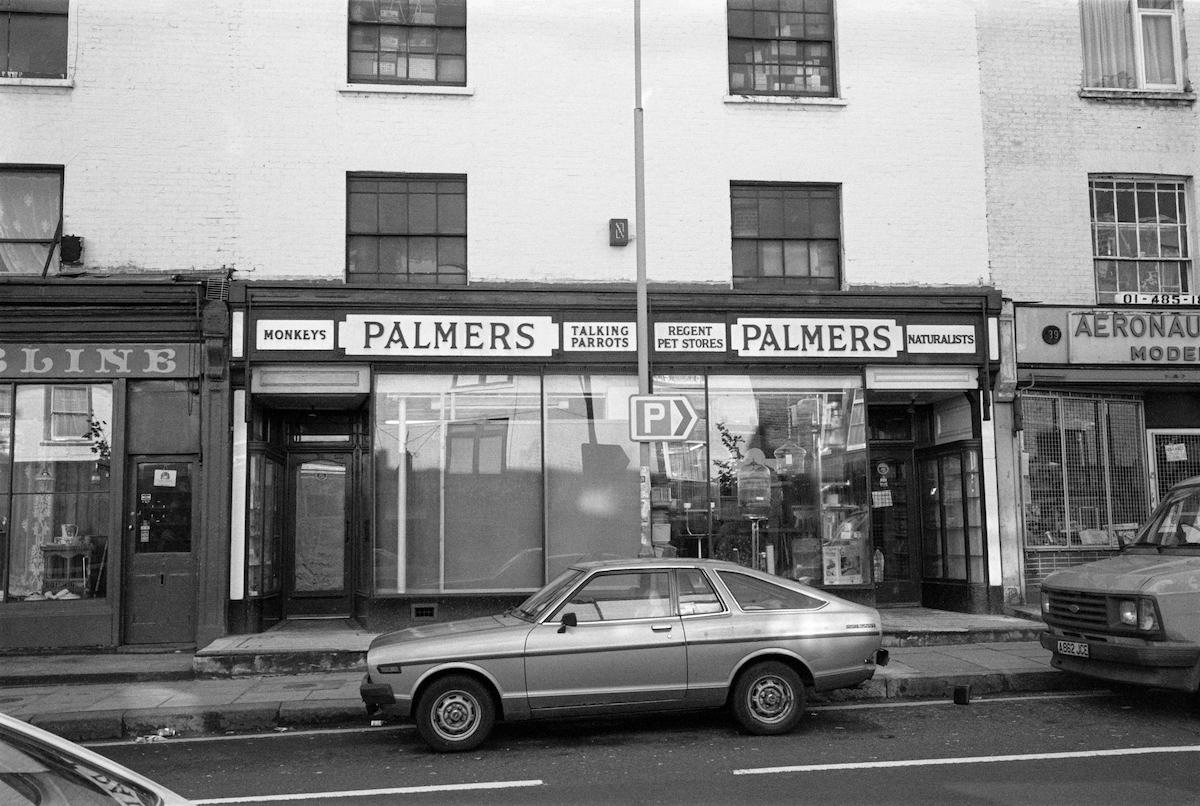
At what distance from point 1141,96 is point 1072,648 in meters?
9.17

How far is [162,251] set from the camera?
13336 millimetres

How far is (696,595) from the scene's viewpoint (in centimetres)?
882

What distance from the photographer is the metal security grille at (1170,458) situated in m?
15.1

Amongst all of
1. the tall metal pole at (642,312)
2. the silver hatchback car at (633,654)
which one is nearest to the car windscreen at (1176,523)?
the silver hatchback car at (633,654)

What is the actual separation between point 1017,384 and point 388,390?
838cm

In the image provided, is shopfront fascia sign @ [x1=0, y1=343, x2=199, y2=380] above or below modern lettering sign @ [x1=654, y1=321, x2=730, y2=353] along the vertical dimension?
below

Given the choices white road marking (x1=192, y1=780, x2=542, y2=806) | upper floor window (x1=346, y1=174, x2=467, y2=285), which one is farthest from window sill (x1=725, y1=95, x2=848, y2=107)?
white road marking (x1=192, y1=780, x2=542, y2=806)

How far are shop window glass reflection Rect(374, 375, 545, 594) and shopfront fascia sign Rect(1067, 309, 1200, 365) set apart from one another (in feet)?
24.2

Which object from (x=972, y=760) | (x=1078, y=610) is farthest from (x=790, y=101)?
(x=972, y=760)

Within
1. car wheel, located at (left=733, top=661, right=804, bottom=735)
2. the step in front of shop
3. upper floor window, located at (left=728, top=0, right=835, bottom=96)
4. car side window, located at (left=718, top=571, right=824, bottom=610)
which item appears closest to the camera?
→ car wheel, located at (left=733, top=661, right=804, bottom=735)

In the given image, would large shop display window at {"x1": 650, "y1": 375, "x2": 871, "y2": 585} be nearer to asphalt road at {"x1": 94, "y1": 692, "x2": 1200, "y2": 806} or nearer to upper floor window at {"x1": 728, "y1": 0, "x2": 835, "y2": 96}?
upper floor window at {"x1": 728, "y1": 0, "x2": 835, "y2": 96}

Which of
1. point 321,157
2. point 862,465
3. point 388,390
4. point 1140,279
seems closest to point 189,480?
point 388,390

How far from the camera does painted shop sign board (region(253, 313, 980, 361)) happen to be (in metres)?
13.3

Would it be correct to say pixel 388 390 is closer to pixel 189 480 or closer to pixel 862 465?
pixel 189 480
